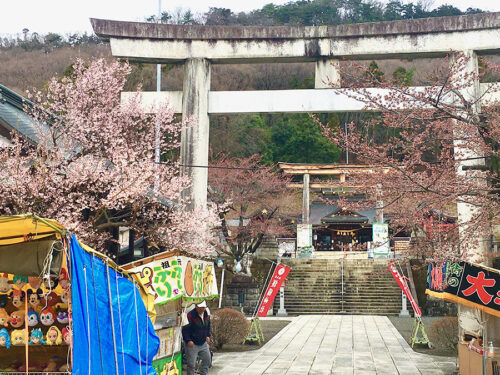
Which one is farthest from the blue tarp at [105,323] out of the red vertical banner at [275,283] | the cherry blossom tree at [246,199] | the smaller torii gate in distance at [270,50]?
the cherry blossom tree at [246,199]

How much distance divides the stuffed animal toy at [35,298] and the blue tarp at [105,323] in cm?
217

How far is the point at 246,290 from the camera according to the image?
29.2m

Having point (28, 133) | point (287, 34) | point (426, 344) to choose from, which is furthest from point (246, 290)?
point (28, 133)

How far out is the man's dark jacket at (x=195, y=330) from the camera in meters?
10.3

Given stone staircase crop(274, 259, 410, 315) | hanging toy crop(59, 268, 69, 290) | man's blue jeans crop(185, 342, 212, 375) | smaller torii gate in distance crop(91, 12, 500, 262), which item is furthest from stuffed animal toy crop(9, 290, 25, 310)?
stone staircase crop(274, 259, 410, 315)

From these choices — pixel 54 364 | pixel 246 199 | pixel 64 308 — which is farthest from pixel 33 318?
pixel 246 199

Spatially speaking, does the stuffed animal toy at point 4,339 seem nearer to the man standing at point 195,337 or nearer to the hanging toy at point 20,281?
the hanging toy at point 20,281

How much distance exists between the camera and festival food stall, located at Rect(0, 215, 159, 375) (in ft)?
18.5

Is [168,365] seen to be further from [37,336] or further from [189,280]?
[37,336]

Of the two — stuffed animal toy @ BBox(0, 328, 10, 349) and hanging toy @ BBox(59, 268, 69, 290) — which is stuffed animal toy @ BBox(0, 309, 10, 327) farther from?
hanging toy @ BBox(59, 268, 69, 290)

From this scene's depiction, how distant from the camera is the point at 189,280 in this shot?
9.25 metres

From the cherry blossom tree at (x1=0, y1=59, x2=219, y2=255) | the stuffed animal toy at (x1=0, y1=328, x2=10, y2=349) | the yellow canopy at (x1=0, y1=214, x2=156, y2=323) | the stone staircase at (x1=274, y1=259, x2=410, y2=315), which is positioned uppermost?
the cherry blossom tree at (x1=0, y1=59, x2=219, y2=255)

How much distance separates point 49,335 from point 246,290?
71.3ft

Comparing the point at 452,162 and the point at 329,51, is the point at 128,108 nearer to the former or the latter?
the point at 329,51
